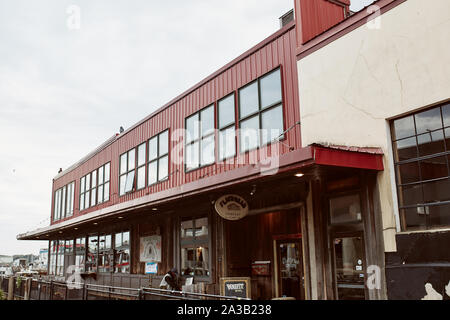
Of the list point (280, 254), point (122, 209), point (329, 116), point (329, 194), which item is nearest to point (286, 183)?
point (329, 194)

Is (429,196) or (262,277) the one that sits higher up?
(429,196)

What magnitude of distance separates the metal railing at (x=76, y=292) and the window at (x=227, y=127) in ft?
13.4

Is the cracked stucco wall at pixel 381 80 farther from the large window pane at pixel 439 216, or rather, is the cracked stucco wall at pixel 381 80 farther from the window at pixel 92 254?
the window at pixel 92 254

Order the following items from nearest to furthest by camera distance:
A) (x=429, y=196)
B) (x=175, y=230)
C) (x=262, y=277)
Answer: (x=429, y=196), (x=262, y=277), (x=175, y=230)

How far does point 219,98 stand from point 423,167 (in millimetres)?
7072

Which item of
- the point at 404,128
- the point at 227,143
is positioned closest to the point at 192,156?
the point at 227,143

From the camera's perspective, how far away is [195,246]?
14172 mm

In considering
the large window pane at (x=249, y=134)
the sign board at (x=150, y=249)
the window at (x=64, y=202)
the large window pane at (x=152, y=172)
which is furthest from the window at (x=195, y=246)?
the window at (x=64, y=202)

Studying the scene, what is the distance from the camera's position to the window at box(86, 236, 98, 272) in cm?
2122

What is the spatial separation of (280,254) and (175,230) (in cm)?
426

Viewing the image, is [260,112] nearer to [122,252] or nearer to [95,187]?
[122,252]

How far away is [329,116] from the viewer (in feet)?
32.5

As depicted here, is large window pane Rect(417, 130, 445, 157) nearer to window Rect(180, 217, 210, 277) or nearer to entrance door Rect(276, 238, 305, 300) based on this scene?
entrance door Rect(276, 238, 305, 300)
